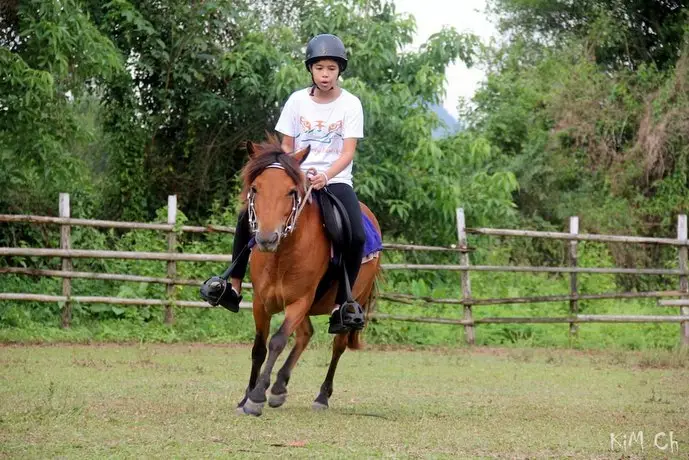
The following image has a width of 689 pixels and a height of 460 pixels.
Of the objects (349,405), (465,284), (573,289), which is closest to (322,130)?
(349,405)

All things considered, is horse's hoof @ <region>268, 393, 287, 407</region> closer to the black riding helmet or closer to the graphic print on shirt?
the graphic print on shirt

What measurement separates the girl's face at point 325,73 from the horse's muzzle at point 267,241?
1348 millimetres

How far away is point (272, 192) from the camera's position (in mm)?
6453

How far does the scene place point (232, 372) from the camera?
1009 centimetres

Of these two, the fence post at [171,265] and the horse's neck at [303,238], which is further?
the fence post at [171,265]

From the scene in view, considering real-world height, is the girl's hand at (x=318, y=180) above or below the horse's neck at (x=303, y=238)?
above

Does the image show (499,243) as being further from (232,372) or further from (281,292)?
(281,292)

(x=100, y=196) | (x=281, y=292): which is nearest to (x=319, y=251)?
(x=281, y=292)

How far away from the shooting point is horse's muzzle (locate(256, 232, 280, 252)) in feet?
20.6

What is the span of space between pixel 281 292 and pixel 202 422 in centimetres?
106

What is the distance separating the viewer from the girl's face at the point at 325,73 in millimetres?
7145

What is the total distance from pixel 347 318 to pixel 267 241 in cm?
108

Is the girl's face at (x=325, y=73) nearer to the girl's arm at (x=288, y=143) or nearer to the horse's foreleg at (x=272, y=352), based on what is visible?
the girl's arm at (x=288, y=143)

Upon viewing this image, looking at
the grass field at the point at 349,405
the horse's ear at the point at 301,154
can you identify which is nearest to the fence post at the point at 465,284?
the grass field at the point at 349,405
